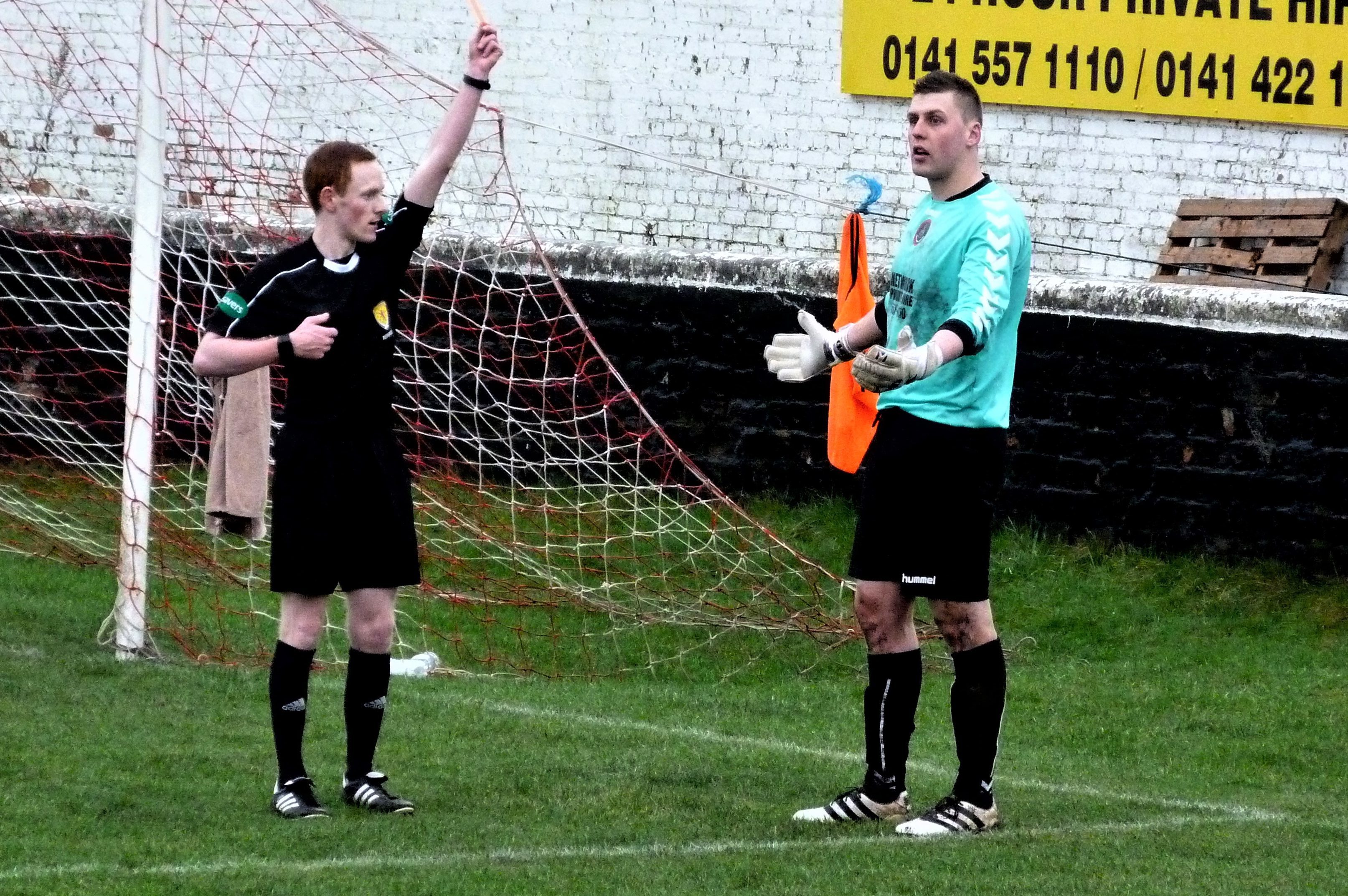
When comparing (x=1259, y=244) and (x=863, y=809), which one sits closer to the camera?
(x=863, y=809)

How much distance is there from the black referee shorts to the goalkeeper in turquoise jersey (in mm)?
1077

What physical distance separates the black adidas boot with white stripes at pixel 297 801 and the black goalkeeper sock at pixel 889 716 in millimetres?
1426

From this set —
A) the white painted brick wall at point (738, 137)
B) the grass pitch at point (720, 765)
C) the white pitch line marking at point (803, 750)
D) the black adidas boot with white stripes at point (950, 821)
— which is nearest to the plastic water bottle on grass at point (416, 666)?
the grass pitch at point (720, 765)

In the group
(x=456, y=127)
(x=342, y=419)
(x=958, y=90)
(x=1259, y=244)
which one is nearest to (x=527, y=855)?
(x=342, y=419)

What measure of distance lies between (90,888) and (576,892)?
1.06 meters

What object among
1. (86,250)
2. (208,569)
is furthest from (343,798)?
(86,250)

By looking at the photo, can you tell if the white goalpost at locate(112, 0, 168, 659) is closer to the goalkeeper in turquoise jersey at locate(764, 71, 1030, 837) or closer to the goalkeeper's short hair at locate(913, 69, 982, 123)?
the goalkeeper in turquoise jersey at locate(764, 71, 1030, 837)

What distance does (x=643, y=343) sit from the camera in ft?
33.8

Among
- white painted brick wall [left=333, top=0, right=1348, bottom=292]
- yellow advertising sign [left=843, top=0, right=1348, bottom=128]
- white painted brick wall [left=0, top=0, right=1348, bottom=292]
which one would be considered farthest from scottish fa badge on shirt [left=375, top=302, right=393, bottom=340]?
white painted brick wall [left=333, top=0, right=1348, bottom=292]

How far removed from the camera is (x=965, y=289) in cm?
477

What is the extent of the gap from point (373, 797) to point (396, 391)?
518 cm

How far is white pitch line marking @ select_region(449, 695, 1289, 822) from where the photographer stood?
18.3 feet

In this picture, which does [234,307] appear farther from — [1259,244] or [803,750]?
[1259,244]

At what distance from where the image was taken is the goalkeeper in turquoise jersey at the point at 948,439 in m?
4.91
